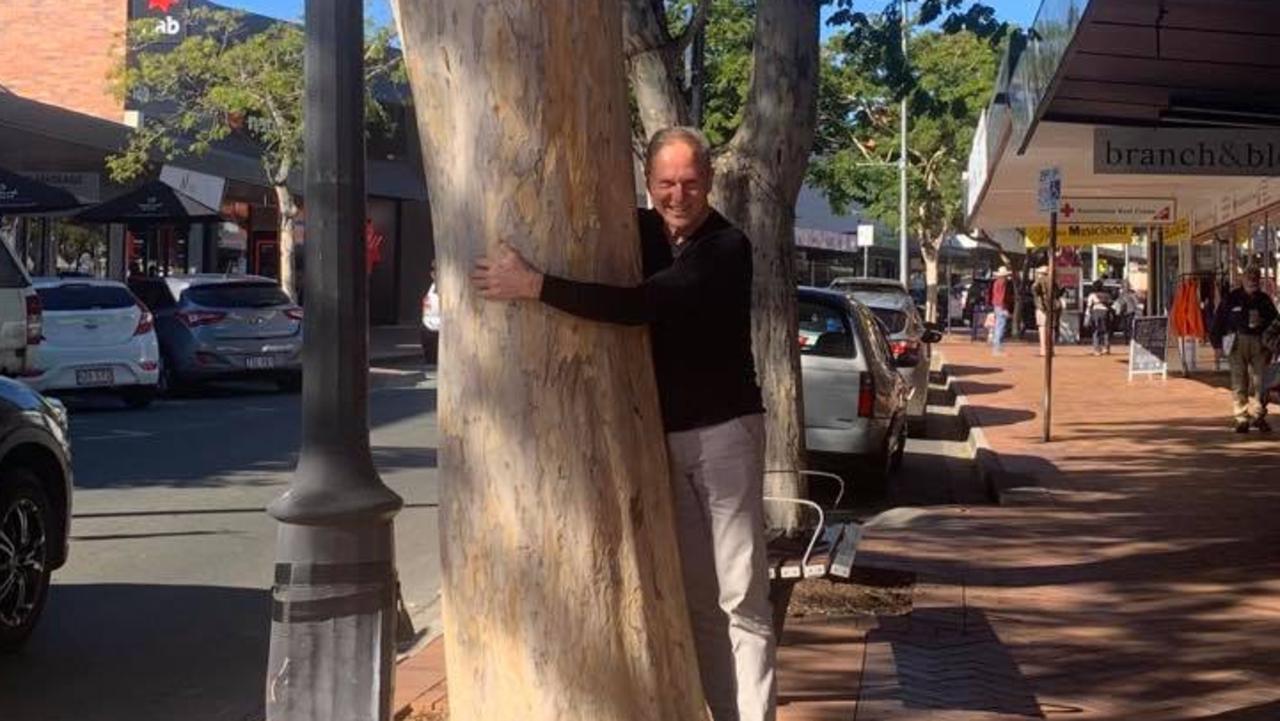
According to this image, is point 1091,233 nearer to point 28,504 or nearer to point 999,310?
point 999,310

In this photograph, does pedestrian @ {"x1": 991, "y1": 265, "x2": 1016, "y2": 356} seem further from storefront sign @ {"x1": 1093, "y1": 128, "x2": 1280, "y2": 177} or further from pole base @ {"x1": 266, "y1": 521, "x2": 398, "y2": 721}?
pole base @ {"x1": 266, "y1": 521, "x2": 398, "y2": 721}

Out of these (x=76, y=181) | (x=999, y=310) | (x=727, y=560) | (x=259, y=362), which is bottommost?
(x=727, y=560)


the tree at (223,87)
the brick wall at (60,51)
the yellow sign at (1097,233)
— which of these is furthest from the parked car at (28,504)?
the brick wall at (60,51)

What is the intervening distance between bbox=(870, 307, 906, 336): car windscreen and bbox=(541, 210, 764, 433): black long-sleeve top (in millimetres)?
15599

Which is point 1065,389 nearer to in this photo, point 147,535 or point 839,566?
point 147,535

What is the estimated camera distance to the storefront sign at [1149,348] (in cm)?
2653

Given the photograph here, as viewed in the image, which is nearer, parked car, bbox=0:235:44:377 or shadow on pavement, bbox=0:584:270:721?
shadow on pavement, bbox=0:584:270:721

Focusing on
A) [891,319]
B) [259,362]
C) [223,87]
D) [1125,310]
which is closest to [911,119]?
[891,319]

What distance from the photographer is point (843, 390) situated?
13289 mm

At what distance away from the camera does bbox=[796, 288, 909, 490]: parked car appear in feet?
43.5

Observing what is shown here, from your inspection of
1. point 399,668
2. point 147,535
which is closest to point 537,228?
point 399,668

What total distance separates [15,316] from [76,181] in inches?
681

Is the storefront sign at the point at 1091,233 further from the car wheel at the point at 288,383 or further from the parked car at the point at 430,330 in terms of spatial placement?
the car wheel at the point at 288,383

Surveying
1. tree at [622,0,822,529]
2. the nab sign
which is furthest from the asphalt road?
the nab sign
